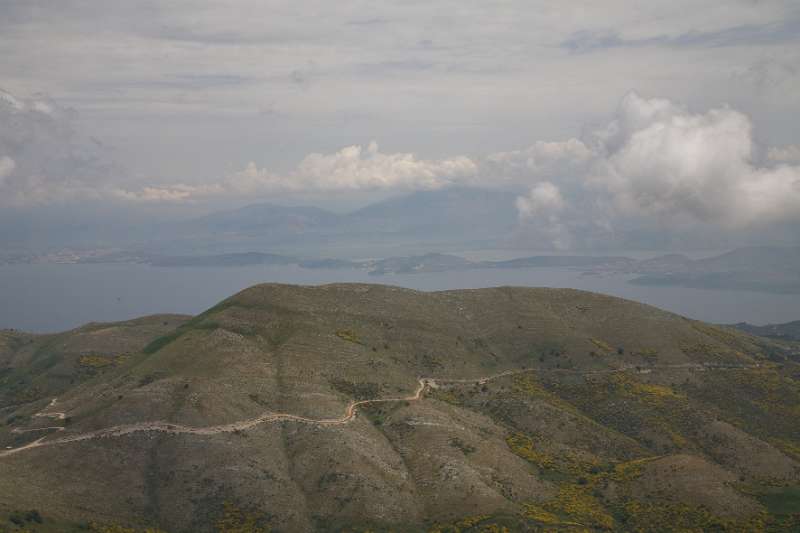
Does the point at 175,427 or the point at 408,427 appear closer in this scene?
the point at 175,427

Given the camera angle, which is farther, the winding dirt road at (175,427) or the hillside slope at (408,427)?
the winding dirt road at (175,427)

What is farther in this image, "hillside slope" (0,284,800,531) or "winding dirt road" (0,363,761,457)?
"winding dirt road" (0,363,761,457)

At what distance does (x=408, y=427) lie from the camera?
258ft

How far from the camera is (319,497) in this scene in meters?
64.9

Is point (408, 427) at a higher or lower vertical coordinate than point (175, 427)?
lower

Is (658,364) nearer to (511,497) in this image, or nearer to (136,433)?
(511,497)

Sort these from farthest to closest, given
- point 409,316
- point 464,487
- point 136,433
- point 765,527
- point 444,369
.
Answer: point 409,316, point 444,369, point 136,433, point 464,487, point 765,527

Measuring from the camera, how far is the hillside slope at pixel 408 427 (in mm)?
63562

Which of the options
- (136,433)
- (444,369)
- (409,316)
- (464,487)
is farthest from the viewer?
(409,316)

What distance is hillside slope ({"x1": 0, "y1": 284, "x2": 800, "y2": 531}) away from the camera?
63.6m

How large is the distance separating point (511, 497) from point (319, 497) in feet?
60.5

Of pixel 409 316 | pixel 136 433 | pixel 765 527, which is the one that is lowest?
pixel 765 527

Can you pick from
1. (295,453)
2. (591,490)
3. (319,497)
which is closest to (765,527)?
(591,490)

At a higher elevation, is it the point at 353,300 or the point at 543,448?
the point at 353,300
